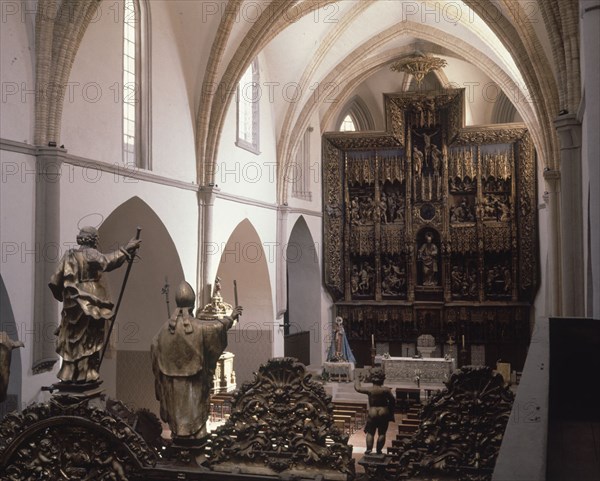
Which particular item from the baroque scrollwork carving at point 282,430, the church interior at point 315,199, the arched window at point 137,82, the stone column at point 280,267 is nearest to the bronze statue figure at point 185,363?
the church interior at point 315,199

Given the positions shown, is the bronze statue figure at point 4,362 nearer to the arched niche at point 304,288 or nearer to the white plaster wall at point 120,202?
the white plaster wall at point 120,202

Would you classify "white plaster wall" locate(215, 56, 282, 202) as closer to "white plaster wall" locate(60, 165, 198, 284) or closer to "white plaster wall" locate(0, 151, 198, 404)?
"white plaster wall" locate(60, 165, 198, 284)

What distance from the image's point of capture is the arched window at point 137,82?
1498 centimetres

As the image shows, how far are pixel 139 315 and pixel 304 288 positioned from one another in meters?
9.61

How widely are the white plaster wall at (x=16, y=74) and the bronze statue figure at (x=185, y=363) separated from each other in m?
7.50

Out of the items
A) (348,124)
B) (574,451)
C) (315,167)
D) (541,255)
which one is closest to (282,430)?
(574,451)

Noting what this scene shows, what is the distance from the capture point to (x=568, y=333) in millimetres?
5195

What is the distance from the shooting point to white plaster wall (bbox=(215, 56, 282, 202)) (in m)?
18.8

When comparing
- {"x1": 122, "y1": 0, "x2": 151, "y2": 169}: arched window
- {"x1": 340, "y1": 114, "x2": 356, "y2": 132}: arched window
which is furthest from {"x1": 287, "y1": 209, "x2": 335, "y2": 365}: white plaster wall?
{"x1": 122, "y1": 0, "x2": 151, "y2": 169}: arched window

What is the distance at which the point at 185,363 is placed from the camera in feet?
16.4

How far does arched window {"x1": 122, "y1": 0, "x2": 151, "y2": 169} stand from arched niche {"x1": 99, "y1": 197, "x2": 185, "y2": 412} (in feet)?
7.46

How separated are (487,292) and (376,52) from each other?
924cm

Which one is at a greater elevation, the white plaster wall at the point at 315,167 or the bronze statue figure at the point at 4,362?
the white plaster wall at the point at 315,167

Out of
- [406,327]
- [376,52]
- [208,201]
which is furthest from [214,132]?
[406,327]
